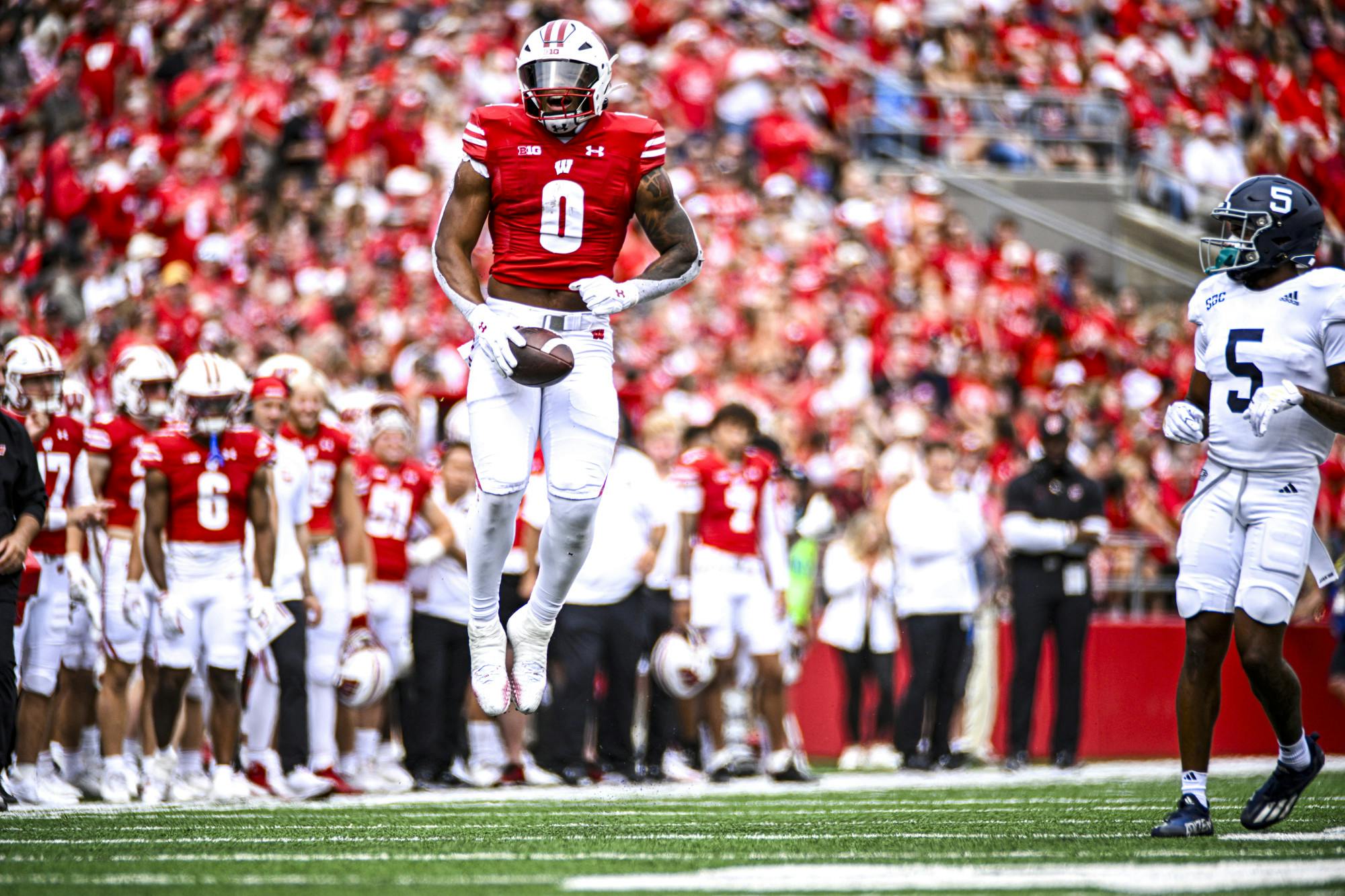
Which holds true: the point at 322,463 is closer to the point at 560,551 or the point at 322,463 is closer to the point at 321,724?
the point at 321,724

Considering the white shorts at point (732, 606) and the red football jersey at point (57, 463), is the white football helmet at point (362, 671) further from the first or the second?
the white shorts at point (732, 606)

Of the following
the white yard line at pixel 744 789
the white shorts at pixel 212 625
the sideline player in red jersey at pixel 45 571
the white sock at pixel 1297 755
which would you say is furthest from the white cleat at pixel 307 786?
the white sock at pixel 1297 755

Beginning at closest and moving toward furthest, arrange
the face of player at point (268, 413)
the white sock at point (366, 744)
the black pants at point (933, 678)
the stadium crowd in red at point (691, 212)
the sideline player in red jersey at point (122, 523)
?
1. the sideline player in red jersey at point (122, 523)
2. the face of player at point (268, 413)
3. the white sock at point (366, 744)
4. the black pants at point (933, 678)
5. the stadium crowd in red at point (691, 212)

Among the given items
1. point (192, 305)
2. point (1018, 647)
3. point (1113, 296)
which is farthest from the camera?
point (1113, 296)

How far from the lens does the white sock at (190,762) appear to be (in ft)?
30.7

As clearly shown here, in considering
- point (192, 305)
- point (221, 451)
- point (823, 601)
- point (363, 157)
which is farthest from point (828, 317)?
point (221, 451)

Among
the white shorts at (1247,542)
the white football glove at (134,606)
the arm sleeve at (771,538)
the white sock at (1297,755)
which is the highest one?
the white shorts at (1247,542)

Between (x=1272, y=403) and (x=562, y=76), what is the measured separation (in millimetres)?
2679

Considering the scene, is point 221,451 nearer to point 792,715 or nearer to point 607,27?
point 792,715

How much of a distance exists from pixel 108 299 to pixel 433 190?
3480mm

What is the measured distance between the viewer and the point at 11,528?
7.72 meters

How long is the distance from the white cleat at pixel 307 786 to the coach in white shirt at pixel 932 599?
4.35 meters

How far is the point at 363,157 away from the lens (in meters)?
17.0

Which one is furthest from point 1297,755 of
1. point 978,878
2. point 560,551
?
point 560,551
